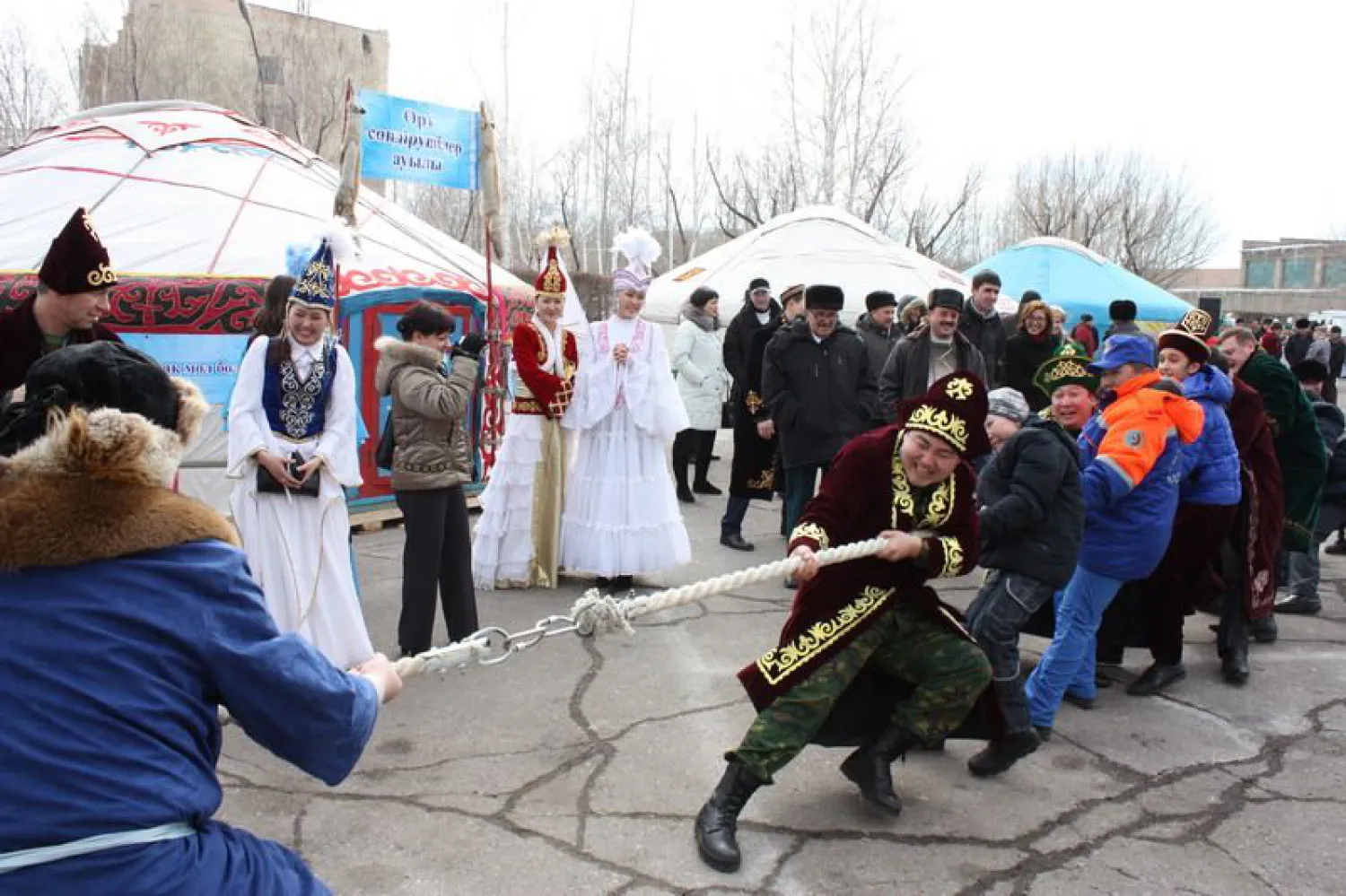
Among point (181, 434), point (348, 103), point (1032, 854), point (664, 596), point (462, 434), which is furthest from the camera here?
point (348, 103)

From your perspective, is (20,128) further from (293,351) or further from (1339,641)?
(1339,641)

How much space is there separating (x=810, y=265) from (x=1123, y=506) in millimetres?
10816

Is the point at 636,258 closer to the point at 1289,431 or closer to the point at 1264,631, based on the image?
the point at 1289,431

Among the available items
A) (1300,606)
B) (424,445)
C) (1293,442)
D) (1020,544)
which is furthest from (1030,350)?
(424,445)

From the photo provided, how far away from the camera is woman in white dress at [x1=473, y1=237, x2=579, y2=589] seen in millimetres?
6141

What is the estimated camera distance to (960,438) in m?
3.18

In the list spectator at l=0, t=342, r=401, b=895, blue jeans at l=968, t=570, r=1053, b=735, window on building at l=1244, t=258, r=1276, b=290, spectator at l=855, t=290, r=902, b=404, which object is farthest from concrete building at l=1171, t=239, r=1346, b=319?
spectator at l=0, t=342, r=401, b=895

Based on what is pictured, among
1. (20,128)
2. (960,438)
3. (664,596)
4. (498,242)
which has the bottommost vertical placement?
(664,596)

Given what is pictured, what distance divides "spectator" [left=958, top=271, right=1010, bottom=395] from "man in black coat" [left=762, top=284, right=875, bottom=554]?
1.13 meters

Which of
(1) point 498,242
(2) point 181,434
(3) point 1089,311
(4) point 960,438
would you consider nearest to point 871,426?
(1) point 498,242

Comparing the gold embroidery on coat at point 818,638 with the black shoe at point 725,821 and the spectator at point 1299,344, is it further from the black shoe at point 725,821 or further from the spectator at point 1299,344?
the spectator at point 1299,344

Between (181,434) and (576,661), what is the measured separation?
3.45m

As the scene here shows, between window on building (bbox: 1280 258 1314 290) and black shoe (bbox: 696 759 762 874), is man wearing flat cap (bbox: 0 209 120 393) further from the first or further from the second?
window on building (bbox: 1280 258 1314 290)

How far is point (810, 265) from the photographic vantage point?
1472 centimetres
